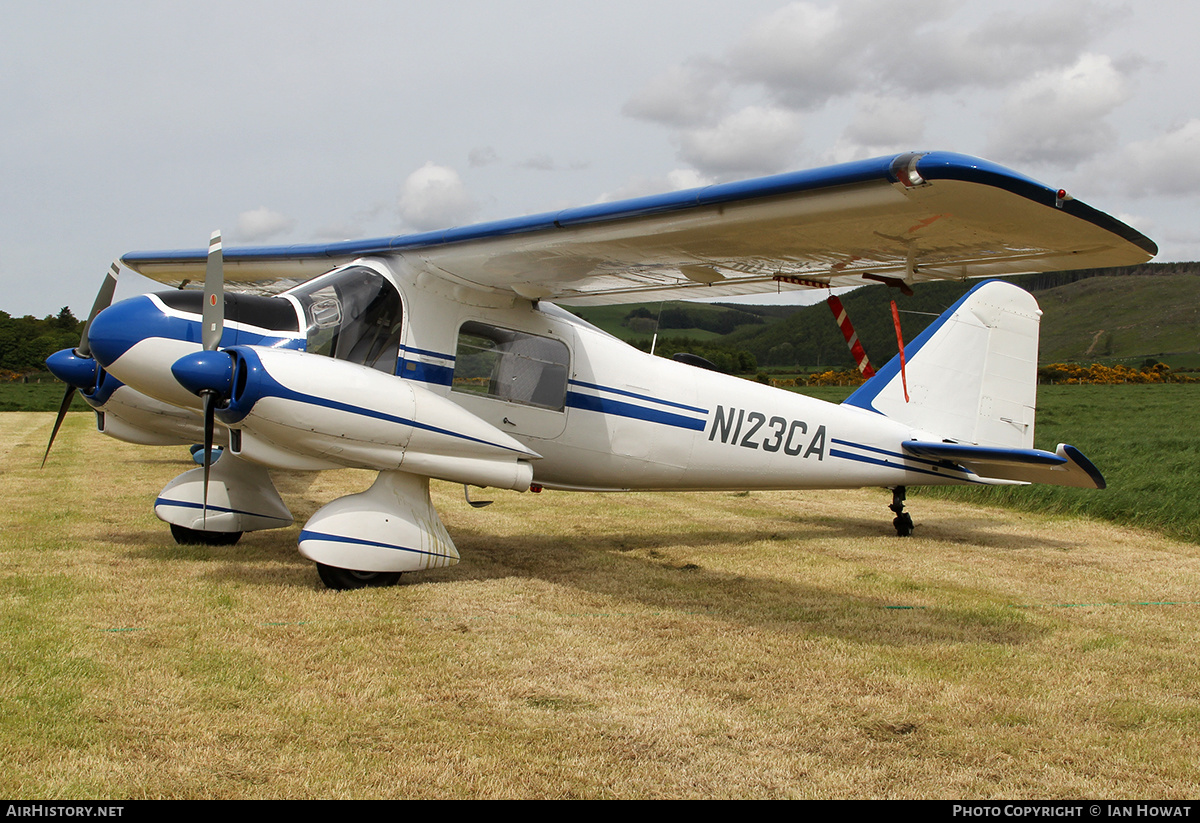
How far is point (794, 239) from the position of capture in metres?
5.38

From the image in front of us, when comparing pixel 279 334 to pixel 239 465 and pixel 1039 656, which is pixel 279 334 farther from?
pixel 1039 656

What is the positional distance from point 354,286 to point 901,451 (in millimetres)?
5765

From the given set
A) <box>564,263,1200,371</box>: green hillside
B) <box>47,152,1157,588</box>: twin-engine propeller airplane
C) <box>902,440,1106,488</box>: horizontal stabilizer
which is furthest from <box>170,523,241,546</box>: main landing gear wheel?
<box>564,263,1200,371</box>: green hillside

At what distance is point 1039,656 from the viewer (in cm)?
475

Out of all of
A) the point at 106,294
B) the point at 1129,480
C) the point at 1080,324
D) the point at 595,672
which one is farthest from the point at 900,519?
the point at 1080,324

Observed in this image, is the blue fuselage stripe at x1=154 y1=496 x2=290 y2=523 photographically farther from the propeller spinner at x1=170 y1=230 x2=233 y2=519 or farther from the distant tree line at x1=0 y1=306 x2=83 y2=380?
the distant tree line at x1=0 y1=306 x2=83 y2=380

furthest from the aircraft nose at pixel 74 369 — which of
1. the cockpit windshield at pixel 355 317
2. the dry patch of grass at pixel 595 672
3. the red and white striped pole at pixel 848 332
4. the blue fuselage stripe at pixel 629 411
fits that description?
the red and white striped pole at pixel 848 332

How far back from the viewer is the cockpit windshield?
20.5ft

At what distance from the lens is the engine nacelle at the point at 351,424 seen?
555 centimetres

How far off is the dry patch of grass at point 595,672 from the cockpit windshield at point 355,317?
1.71m

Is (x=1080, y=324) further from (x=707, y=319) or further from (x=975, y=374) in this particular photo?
(x=975, y=374)

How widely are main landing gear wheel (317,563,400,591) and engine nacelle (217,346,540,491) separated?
2.39ft

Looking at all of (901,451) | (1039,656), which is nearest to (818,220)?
(1039,656)

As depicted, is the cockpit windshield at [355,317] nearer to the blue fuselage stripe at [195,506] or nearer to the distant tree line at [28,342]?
the blue fuselage stripe at [195,506]
